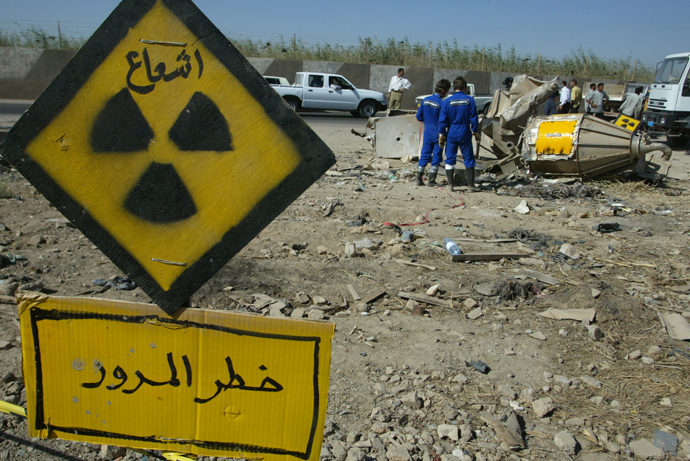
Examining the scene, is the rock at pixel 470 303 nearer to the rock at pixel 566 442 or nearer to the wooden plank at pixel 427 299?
the wooden plank at pixel 427 299

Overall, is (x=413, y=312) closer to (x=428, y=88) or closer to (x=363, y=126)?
(x=363, y=126)

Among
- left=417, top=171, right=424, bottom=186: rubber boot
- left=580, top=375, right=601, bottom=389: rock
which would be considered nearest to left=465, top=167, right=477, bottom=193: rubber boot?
left=417, top=171, right=424, bottom=186: rubber boot

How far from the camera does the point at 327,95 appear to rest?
20.5 meters

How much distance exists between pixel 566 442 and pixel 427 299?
176 centimetres

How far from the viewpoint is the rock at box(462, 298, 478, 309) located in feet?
13.4

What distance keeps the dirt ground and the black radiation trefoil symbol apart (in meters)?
1.60

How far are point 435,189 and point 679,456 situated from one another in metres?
6.37

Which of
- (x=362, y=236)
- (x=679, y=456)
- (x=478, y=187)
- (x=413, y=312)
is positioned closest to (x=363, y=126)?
(x=478, y=187)

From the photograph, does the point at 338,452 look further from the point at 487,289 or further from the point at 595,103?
the point at 595,103

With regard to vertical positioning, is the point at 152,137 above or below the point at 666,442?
above

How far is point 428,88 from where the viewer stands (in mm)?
27234

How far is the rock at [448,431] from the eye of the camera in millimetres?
2527

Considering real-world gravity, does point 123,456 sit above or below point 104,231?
below

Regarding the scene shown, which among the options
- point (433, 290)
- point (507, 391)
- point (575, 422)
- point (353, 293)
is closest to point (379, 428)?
point (507, 391)
